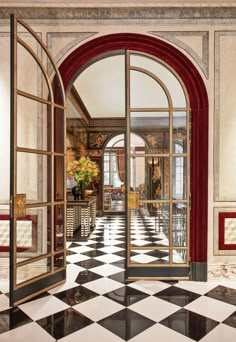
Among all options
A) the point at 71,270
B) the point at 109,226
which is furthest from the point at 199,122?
the point at 109,226

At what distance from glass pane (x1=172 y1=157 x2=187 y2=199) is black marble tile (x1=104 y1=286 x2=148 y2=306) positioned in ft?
4.26

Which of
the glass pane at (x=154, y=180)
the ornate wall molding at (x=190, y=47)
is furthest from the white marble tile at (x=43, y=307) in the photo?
the ornate wall molding at (x=190, y=47)

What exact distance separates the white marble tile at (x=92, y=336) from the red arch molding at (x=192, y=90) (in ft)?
5.59

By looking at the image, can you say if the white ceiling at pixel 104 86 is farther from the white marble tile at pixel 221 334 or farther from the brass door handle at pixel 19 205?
the white marble tile at pixel 221 334

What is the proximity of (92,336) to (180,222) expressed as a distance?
7.65ft

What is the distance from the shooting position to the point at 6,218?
3803 millimetres

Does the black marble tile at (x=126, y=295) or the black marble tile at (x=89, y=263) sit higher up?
the black marble tile at (x=126, y=295)

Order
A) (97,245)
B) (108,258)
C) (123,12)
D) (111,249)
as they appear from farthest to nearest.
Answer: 1. (97,245)
2. (111,249)
3. (108,258)
4. (123,12)

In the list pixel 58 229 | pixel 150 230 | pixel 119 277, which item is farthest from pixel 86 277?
pixel 150 230

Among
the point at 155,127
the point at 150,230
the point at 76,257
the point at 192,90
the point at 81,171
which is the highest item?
the point at 192,90

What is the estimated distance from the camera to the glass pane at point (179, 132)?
3803mm

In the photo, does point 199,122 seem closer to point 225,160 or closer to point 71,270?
point 225,160

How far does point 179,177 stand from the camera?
392cm

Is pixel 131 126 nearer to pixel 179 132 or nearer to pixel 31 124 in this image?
pixel 179 132
